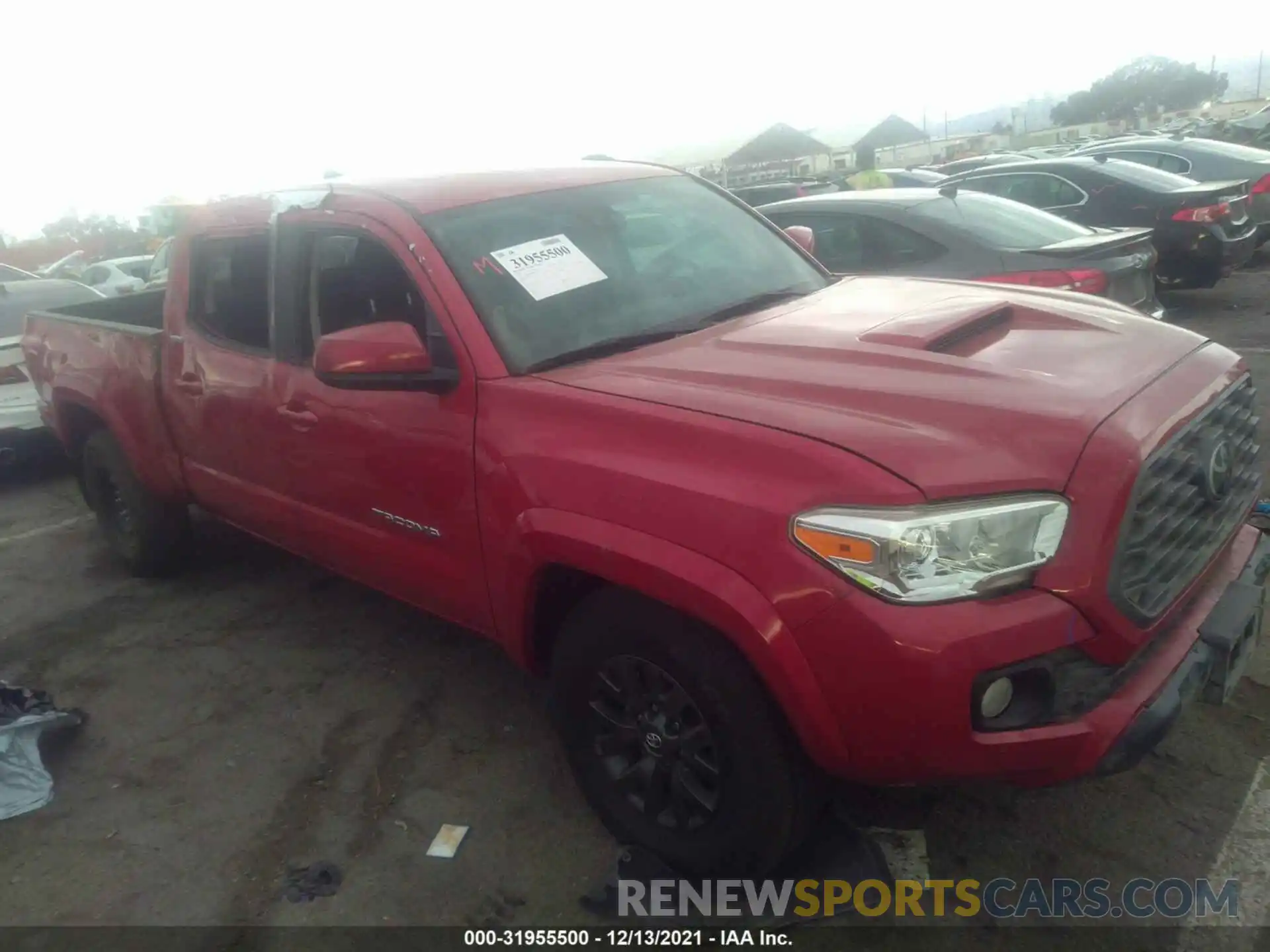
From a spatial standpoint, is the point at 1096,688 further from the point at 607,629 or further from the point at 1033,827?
the point at 607,629

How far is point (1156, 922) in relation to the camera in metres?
2.48

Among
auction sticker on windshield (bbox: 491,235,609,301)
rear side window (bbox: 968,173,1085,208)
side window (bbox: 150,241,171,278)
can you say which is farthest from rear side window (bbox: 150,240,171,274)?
auction sticker on windshield (bbox: 491,235,609,301)

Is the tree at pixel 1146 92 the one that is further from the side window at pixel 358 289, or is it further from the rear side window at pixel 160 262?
the side window at pixel 358 289

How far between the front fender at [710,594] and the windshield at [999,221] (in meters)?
4.26

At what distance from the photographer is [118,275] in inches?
585

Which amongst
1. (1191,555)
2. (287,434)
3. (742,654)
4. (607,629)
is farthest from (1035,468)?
(287,434)

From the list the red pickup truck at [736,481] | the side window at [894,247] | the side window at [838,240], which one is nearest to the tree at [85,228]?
the side window at [838,240]

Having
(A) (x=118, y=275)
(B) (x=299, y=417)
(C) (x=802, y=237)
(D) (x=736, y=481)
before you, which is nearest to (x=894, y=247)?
(C) (x=802, y=237)

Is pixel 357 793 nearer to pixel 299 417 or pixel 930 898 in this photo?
A: pixel 299 417

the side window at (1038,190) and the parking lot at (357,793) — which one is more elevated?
the side window at (1038,190)

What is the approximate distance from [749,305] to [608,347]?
641 millimetres

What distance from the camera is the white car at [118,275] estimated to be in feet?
46.6

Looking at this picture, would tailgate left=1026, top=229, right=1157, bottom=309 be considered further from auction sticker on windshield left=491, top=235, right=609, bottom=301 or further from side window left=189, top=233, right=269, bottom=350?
side window left=189, top=233, right=269, bottom=350

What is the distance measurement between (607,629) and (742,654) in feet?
1.33
